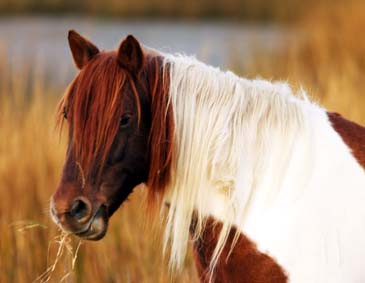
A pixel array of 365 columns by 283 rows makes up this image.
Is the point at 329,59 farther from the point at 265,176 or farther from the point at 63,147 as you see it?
the point at 265,176

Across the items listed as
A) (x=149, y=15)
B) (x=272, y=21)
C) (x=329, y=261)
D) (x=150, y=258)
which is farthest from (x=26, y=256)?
(x=149, y=15)

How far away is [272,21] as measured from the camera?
1288cm

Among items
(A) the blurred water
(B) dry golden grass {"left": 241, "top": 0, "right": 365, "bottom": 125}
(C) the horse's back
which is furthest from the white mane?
(A) the blurred water

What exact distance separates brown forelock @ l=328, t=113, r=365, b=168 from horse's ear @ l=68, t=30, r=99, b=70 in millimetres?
662

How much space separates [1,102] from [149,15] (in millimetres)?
8706

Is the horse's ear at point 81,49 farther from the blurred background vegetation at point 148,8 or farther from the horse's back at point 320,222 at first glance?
the blurred background vegetation at point 148,8

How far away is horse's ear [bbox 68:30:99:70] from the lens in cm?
236

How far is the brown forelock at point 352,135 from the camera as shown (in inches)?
90.2

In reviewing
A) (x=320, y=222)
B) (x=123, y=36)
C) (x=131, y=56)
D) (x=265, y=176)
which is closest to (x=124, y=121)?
(x=131, y=56)

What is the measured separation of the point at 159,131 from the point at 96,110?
17 cm

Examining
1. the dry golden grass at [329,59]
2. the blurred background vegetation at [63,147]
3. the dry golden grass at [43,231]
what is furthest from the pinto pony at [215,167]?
the dry golden grass at [329,59]

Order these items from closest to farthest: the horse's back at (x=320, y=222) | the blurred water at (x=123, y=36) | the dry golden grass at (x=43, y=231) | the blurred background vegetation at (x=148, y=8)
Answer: the horse's back at (x=320, y=222), the dry golden grass at (x=43, y=231), the blurred water at (x=123, y=36), the blurred background vegetation at (x=148, y=8)

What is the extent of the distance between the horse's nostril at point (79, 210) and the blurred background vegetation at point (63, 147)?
236 millimetres

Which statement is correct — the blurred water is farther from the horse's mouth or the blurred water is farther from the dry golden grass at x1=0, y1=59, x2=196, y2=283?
the horse's mouth
